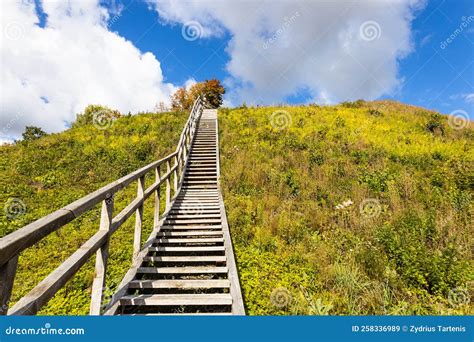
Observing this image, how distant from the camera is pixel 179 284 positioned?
423 cm

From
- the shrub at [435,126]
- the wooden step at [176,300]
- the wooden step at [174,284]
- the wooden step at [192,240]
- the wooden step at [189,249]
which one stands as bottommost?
the wooden step at [176,300]

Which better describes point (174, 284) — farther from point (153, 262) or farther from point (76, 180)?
point (76, 180)

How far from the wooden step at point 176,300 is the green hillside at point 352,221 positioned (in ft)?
2.01

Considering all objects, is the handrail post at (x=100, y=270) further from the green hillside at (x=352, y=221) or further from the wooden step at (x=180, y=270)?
the green hillside at (x=352, y=221)

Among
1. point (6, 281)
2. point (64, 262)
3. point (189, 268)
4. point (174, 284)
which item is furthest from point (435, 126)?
point (6, 281)

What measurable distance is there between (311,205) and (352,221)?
1.43 m

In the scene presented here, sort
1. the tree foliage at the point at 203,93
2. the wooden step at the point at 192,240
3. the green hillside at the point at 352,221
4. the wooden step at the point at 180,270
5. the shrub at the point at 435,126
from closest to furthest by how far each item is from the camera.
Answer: the green hillside at the point at 352,221 → the wooden step at the point at 180,270 → the wooden step at the point at 192,240 → the shrub at the point at 435,126 → the tree foliage at the point at 203,93

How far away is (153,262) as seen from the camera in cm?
509

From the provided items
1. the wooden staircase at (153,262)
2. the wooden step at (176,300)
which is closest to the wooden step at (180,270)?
the wooden staircase at (153,262)

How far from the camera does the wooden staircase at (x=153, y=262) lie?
6.87 ft

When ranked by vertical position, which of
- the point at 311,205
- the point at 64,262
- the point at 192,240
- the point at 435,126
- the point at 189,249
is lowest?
the point at 64,262

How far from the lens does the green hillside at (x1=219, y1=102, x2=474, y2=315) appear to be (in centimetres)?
445

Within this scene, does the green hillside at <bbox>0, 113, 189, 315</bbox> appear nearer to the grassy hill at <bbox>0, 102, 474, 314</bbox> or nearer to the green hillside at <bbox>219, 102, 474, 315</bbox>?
the grassy hill at <bbox>0, 102, 474, 314</bbox>

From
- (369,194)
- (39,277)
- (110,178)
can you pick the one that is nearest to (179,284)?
(39,277)
